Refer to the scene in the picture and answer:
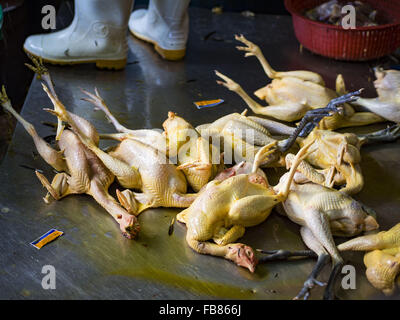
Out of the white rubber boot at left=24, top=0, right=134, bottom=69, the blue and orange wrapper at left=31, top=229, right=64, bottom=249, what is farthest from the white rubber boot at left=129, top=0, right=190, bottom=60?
the blue and orange wrapper at left=31, top=229, right=64, bottom=249

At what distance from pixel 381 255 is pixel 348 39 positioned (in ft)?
5.62

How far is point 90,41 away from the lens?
2.84 meters

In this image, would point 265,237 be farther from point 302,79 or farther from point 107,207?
point 302,79

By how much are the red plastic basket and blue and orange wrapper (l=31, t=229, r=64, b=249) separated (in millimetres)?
2036

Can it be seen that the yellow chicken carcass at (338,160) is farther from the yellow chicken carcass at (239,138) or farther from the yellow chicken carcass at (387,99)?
the yellow chicken carcass at (387,99)

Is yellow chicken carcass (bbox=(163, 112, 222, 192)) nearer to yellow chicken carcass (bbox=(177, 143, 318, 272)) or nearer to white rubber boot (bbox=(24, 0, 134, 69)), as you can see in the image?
yellow chicken carcass (bbox=(177, 143, 318, 272))

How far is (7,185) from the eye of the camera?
192cm

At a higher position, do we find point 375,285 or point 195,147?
point 195,147

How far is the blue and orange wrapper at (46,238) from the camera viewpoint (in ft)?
5.39

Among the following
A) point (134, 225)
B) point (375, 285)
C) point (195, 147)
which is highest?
point (195, 147)
